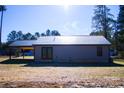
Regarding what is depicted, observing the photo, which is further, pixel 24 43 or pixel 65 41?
pixel 24 43

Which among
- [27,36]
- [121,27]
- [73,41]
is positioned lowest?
[73,41]

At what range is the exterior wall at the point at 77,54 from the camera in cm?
2666

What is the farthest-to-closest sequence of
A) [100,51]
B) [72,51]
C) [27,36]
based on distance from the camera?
[27,36] → [100,51] → [72,51]

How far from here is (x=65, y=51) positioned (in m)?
26.7

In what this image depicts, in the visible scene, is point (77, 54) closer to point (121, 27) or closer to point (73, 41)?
point (73, 41)

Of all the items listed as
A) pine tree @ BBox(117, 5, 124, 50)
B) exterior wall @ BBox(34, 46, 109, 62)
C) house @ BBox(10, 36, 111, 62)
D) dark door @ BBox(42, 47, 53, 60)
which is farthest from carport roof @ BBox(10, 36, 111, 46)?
pine tree @ BBox(117, 5, 124, 50)

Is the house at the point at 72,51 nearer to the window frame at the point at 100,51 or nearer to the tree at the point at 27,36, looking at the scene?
the window frame at the point at 100,51

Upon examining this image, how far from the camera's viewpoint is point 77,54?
26.7m

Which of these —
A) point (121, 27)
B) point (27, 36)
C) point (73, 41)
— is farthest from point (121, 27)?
point (27, 36)

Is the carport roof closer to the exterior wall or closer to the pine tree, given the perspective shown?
the exterior wall

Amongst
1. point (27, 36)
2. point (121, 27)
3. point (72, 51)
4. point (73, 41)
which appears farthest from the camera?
point (27, 36)
